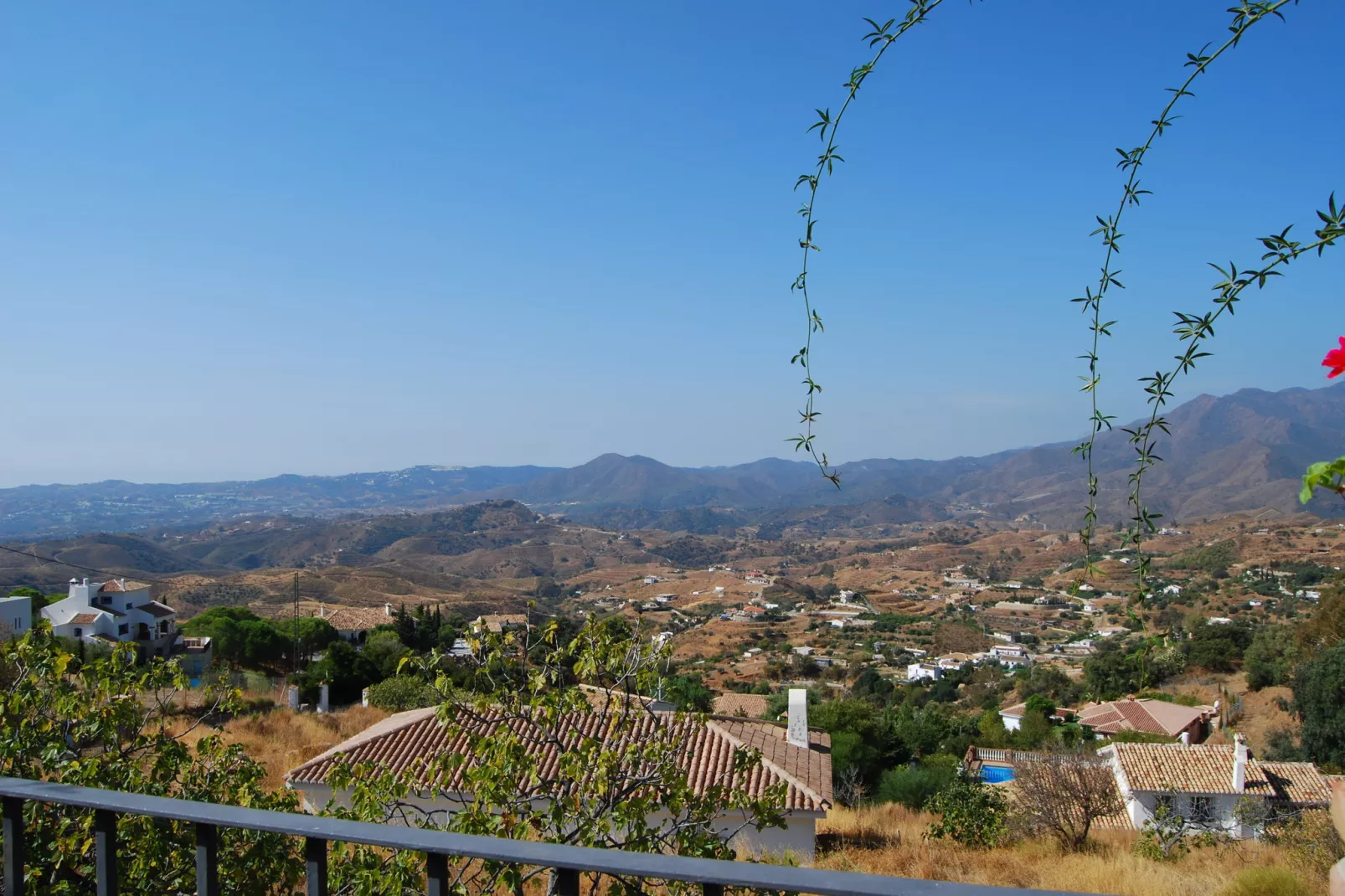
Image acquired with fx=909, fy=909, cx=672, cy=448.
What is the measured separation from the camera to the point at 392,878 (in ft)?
10.8

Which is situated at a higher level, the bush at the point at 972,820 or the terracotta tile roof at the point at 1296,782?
the bush at the point at 972,820

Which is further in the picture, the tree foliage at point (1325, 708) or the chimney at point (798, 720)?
the tree foliage at point (1325, 708)

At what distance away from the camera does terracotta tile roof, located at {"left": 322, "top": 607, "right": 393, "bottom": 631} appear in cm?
4338

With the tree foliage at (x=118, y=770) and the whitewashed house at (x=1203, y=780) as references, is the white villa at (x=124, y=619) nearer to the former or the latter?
the whitewashed house at (x=1203, y=780)

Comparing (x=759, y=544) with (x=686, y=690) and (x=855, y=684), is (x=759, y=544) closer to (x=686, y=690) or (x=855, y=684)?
(x=855, y=684)

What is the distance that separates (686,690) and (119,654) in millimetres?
22695

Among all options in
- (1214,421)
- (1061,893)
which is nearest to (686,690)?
(1061,893)

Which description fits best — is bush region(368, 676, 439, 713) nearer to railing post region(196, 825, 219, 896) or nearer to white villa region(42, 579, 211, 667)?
white villa region(42, 579, 211, 667)

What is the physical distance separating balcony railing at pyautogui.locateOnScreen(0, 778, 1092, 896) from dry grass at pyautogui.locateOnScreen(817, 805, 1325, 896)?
7163 millimetres

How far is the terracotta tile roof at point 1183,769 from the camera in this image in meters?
18.8

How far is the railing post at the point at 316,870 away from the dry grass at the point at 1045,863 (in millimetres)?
7159

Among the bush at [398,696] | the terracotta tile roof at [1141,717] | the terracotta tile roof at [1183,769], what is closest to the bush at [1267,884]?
the terracotta tile roof at [1183,769]

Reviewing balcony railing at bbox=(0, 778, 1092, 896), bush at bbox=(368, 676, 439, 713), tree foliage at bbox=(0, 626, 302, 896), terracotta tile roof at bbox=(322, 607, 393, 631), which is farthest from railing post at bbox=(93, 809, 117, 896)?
terracotta tile roof at bbox=(322, 607, 393, 631)

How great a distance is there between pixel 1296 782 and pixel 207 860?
2401cm
